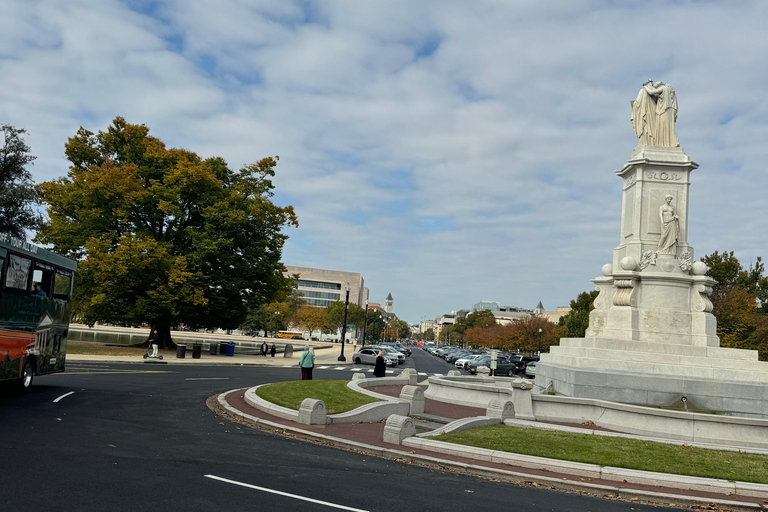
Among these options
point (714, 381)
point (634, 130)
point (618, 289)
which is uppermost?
point (634, 130)

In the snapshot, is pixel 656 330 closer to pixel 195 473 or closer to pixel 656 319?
pixel 656 319

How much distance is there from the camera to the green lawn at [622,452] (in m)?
10.2

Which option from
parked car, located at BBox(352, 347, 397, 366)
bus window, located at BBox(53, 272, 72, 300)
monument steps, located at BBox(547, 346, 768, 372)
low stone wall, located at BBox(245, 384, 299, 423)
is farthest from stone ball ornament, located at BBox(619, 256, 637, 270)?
parked car, located at BBox(352, 347, 397, 366)

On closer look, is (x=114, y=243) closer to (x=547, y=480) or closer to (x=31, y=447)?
(x=31, y=447)

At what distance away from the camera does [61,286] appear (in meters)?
17.5

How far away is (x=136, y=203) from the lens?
137ft

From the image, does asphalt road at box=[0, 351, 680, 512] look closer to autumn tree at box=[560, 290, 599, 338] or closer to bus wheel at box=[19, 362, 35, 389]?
bus wheel at box=[19, 362, 35, 389]

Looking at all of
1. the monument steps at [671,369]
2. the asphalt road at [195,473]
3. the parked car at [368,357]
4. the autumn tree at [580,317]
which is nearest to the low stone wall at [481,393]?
the monument steps at [671,369]

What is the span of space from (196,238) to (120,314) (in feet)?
26.0

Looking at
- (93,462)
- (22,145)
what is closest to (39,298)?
(93,462)

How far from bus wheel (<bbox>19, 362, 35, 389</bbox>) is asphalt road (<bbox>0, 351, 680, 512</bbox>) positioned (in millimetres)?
1756

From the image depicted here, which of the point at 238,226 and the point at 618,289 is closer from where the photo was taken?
the point at 618,289

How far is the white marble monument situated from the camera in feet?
49.8

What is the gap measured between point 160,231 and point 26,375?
28.7m
